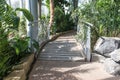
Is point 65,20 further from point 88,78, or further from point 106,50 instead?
point 88,78

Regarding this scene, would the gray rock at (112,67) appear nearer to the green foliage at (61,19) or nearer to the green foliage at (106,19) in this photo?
the green foliage at (106,19)

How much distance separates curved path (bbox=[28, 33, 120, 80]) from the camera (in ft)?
15.5

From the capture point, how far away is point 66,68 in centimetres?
541

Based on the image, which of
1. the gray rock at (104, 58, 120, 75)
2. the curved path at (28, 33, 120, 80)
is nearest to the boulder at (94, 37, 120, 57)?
the curved path at (28, 33, 120, 80)

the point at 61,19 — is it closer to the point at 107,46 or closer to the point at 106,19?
the point at 106,19

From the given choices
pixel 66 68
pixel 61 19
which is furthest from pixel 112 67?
pixel 61 19

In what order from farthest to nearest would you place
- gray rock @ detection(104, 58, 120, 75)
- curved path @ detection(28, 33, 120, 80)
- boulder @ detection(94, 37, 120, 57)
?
boulder @ detection(94, 37, 120, 57) < gray rock @ detection(104, 58, 120, 75) < curved path @ detection(28, 33, 120, 80)

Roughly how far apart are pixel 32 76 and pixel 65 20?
31.1ft

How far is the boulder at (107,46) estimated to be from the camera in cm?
603

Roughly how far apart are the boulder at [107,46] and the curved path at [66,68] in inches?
11.8

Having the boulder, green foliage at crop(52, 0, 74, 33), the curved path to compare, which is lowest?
the curved path

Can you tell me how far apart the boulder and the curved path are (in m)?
0.30

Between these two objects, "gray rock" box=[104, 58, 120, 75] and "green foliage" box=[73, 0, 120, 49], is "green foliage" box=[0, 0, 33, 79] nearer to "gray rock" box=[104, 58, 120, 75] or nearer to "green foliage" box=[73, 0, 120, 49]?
"gray rock" box=[104, 58, 120, 75]

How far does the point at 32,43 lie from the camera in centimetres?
591
